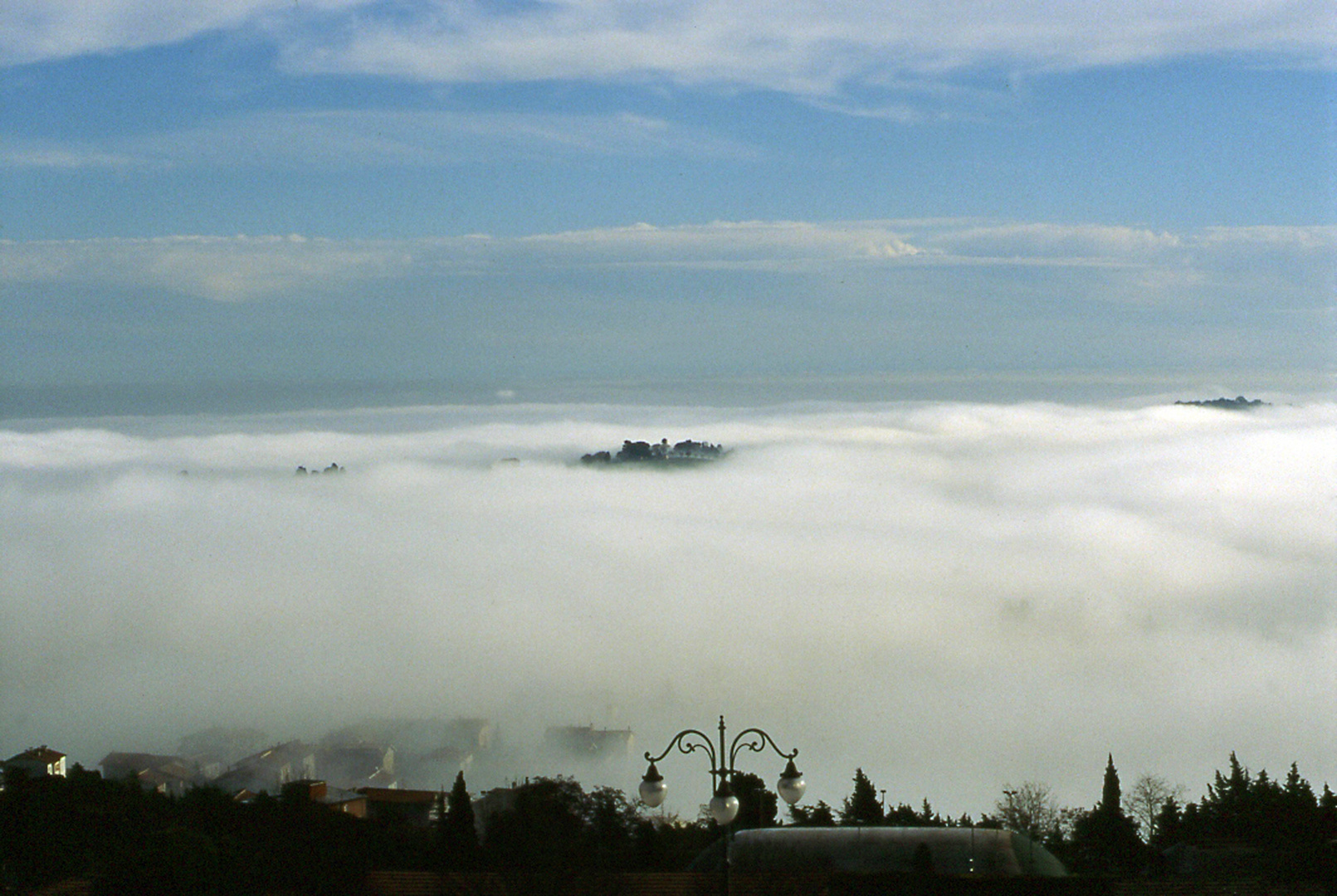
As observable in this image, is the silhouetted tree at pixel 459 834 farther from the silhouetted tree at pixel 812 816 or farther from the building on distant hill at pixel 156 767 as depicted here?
the building on distant hill at pixel 156 767

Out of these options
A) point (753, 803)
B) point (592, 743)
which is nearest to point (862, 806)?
point (753, 803)

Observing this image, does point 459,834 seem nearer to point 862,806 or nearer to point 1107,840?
point 862,806

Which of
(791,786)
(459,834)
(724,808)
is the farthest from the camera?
(459,834)

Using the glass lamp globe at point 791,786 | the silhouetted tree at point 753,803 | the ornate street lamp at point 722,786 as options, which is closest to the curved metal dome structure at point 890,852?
the silhouetted tree at point 753,803

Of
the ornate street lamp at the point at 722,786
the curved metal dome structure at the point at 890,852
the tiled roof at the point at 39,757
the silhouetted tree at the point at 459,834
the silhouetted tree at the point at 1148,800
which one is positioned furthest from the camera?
the tiled roof at the point at 39,757

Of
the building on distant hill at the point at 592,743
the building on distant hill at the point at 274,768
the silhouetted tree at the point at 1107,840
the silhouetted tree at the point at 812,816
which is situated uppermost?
the building on distant hill at the point at 592,743

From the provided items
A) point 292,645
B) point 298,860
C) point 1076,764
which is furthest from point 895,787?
point 292,645

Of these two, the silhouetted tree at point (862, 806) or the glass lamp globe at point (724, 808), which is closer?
the glass lamp globe at point (724, 808)

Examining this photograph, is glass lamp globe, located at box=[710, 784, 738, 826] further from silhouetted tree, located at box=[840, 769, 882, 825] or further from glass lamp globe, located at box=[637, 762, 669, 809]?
silhouetted tree, located at box=[840, 769, 882, 825]

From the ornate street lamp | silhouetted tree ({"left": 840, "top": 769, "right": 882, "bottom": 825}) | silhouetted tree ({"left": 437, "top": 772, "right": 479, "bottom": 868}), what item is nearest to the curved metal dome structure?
silhouetted tree ({"left": 437, "top": 772, "right": 479, "bottom": 868})

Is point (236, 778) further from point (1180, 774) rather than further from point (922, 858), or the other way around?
point (922, 858)

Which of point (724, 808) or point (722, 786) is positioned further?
point (722, 786)
